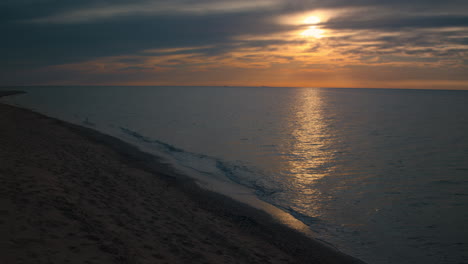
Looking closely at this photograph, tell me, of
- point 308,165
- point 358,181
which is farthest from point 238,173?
point 358,181

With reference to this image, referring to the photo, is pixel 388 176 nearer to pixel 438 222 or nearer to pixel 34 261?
pixel 438 222

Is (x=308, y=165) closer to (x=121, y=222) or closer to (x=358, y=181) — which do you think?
(x=358, y=181)

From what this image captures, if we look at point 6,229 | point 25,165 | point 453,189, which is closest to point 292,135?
point 453,189

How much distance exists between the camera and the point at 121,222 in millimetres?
8492

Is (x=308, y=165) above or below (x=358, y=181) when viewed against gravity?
above

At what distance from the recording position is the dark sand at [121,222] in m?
6.39

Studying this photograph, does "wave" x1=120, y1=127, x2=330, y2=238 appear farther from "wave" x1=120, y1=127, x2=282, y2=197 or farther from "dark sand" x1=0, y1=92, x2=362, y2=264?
"dark sand" x1=0, y1=92, x2=362, y2=264

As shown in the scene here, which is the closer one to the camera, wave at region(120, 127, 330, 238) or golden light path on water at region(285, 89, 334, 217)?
wave at region(120, 127, 330, 238)

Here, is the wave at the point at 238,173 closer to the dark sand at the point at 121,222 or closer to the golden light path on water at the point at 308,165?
the golden light path on water at the point at 308,165

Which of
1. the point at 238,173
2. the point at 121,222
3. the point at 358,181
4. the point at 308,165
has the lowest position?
the point at 121,222

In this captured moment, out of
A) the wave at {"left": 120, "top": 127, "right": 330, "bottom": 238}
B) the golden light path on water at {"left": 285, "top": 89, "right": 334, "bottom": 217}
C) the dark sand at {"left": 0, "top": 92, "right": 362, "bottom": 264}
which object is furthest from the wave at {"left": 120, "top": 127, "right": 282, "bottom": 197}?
the dark sand at {"left": 0, "top": 92, "right": 362, "bottom": 264}

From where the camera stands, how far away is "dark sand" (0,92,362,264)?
6.39m

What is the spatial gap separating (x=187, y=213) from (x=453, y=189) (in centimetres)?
1505

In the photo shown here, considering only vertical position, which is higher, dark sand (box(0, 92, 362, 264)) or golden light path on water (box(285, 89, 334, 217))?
golden light path on water (box(285, 89, 334, 217))
